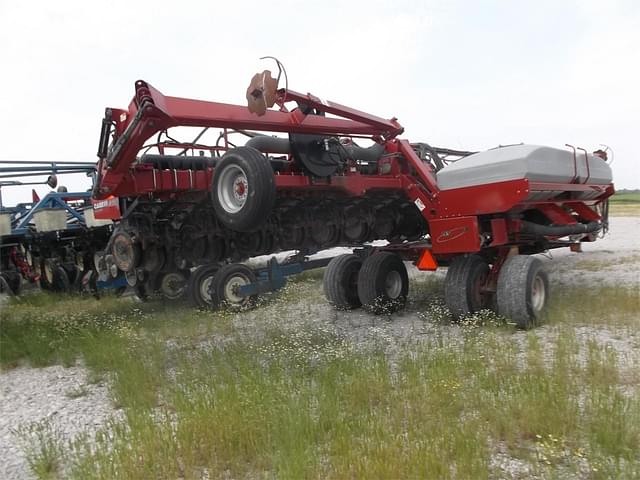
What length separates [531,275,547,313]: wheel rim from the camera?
578cm

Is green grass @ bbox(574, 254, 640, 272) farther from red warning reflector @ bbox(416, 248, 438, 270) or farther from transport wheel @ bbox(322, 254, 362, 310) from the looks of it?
transport wheel @ bbox(322, 254, 362, 310)

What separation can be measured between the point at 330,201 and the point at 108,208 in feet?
9.53

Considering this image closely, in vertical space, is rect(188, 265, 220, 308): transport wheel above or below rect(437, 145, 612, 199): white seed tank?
below

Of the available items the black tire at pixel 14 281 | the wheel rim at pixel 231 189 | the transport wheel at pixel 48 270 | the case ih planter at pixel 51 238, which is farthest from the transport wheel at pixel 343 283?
the black tire at pixel 14 281

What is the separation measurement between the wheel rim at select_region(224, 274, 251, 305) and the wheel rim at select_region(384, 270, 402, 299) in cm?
214

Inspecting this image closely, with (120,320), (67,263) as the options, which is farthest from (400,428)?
(67,263)

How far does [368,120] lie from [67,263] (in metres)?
7.68

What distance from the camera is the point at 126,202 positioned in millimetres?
6727

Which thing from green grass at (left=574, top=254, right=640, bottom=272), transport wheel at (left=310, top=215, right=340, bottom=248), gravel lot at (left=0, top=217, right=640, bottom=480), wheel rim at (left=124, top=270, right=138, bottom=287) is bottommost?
gravel lot at (left=0, top=217, right=640, bottom=480)

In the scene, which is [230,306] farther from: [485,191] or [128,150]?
[485,191]

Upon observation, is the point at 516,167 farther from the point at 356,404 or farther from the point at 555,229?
the point at 356,404

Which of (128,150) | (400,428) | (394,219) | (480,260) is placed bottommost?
(400,428)

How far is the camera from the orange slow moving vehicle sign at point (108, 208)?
6.77 meters

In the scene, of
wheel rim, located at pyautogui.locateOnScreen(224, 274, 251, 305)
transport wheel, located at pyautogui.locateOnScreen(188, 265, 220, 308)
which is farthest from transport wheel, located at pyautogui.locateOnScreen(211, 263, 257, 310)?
transport wheel, located at pyautogui.locateOnScreen(188, 265, 220, 308)
